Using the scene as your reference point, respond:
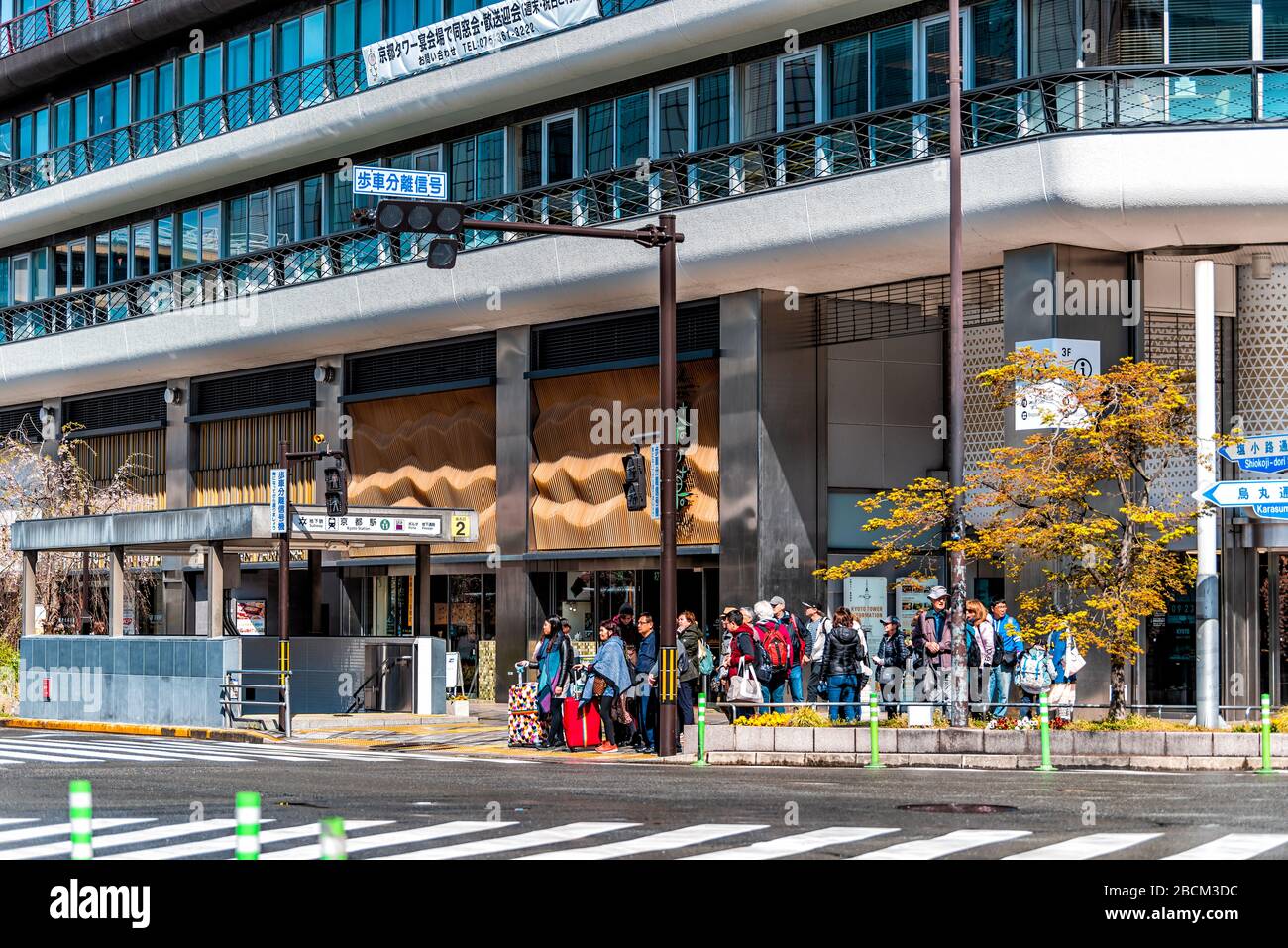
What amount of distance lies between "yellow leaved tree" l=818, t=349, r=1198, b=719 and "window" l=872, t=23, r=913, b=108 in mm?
6926

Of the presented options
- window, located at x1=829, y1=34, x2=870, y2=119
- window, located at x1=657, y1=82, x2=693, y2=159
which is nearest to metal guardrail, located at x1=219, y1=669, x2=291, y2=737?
window, located at x1=657, y1=82, x2=693, y2=159

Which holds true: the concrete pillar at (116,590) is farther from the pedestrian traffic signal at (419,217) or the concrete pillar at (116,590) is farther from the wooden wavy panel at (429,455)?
the pedestrian traffic signal at (419,217)

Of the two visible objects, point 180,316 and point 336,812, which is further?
point 180,316

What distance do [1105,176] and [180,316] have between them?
23.7 metres

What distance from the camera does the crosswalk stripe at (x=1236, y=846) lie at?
13.1 m

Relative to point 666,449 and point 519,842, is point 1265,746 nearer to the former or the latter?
point 666,449

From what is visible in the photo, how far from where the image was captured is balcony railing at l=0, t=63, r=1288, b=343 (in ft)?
91.5

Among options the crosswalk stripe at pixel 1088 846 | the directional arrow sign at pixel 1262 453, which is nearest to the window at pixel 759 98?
the directional arrow sign at pixel 1262 453

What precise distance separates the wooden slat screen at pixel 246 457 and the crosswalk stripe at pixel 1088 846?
30.7 meters

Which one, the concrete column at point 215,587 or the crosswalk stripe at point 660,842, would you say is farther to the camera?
the concrete column at point 215,587

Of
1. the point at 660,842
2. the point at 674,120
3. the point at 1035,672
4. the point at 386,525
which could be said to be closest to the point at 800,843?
the point at 660,842
